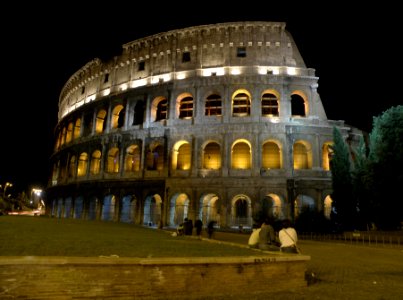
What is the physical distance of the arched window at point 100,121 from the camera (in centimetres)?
3559

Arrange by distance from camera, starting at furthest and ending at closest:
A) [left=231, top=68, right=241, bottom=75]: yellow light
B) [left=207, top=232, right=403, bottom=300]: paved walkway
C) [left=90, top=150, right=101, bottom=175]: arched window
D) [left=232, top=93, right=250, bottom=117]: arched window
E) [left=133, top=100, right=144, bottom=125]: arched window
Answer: [left=133, top=100, right=144, bottom=125]: arched window < [left=90, top=150, right=101, bottom=175]: arched window < [left=232, top=93, right=250, bottom=117]: arched window < [left=231, top=68, right=241, bottom=75]: yellow light < [left=207, top=232, right=403, bottom=300]: paved walkway

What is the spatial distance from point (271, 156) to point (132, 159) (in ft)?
43.6

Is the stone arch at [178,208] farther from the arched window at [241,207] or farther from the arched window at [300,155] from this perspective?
the arched window at [300,155]

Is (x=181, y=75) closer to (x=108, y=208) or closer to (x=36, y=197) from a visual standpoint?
(x=108, y=208)

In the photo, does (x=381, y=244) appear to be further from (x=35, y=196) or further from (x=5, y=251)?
(x=35, y=196)

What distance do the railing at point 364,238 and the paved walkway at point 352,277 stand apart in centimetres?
450

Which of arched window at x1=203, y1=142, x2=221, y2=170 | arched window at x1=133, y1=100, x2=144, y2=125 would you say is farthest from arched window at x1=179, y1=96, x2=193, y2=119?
arched window at x1=133, y1=100, x2=144, y2=125

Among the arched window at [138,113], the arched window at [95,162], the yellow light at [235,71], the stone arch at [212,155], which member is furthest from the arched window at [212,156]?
the arched window at [95,162]

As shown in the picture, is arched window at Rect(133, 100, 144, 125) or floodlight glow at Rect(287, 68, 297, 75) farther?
arched window at Rect(133, 100, 144, 125)

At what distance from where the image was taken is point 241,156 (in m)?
29.0

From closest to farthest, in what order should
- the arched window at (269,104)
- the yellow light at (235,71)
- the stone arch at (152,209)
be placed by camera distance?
the stone arch at (152,209), the yellow light at (235,71), the arched window at (269,104)

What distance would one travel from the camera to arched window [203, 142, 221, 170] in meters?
29.6

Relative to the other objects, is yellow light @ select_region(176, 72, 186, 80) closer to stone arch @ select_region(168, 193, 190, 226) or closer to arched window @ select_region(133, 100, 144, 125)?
arched window @ select_region(133, 100, 144, 125)

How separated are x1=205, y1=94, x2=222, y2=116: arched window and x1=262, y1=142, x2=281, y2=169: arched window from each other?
5.06 m
